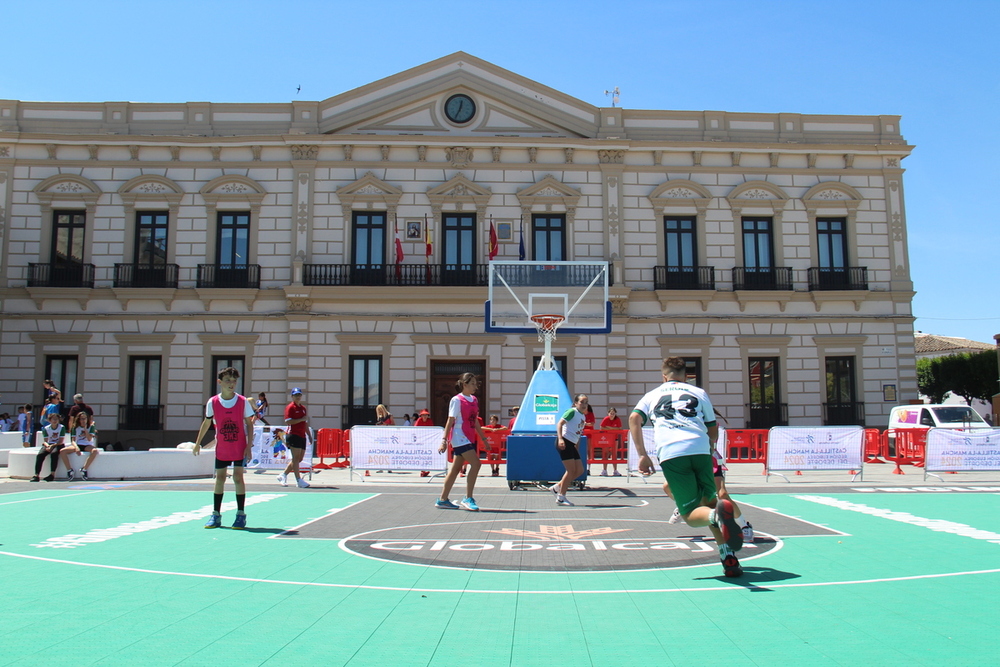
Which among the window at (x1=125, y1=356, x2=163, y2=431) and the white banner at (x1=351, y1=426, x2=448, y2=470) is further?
the window at (x1=125, y1=356, x2=163, y2=431)

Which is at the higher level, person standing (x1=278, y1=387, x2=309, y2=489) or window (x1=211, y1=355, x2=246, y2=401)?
window (x1=211, y1=355, x2=246, y2=401)

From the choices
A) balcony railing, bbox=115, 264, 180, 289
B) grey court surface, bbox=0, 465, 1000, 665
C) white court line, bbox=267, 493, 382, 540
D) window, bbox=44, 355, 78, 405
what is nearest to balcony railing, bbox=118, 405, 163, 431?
window, bbox=44, 355, 78, 405

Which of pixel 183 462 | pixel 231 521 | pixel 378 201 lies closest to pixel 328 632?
pixel 231 521

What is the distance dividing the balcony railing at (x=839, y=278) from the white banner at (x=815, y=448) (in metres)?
12.6

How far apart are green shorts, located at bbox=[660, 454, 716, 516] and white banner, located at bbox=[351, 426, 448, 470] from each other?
11.2 m

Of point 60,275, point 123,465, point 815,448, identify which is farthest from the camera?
point 60,275

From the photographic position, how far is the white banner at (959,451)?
17.4 m

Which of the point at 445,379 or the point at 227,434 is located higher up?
the point at 445,379

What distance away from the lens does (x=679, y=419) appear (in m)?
7.02

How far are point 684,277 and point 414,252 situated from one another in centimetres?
983

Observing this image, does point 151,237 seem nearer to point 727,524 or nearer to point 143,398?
point 143,398

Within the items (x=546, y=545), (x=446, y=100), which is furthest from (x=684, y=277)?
(x=546, y=545)

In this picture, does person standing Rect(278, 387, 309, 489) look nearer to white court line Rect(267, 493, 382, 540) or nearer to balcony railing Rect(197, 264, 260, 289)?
white court line Rect(267, 493, 382, 540)

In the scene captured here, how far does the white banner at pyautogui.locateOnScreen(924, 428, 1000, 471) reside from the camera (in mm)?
17359
